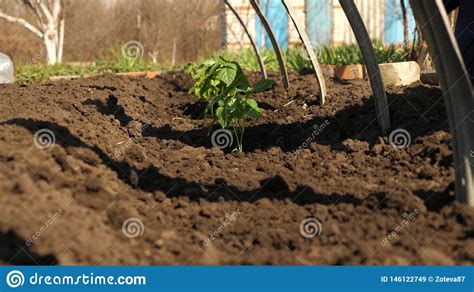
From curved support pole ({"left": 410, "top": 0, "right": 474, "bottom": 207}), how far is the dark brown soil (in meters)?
0.16

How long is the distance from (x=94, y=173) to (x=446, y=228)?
5.80 ft

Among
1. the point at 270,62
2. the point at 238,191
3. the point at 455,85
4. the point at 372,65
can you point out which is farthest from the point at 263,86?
the point at 270,62

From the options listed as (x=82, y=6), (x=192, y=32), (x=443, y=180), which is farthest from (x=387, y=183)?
(x=82, y=6)

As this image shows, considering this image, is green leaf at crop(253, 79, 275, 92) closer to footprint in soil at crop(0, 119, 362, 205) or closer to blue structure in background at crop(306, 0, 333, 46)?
footprint in soil at crop(0, 119, 362, 205)

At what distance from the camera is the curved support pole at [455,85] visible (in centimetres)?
272

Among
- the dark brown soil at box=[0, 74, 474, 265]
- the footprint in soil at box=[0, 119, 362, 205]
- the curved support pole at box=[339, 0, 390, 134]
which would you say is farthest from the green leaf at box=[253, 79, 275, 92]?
the footprint in soil at box=[0, 119, 362, 205]

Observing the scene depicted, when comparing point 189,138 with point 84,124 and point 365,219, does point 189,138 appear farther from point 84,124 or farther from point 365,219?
point 365,219

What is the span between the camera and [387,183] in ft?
10.9

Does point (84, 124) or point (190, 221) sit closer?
point (190, 221)

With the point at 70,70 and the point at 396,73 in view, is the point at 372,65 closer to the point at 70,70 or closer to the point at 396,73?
the point at 396,73

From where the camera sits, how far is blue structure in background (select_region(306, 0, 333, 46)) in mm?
13320

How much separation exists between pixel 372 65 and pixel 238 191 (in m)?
1.38

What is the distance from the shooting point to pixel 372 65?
4.15 meters

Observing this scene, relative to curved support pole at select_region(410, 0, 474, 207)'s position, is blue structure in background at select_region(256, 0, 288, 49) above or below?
above
